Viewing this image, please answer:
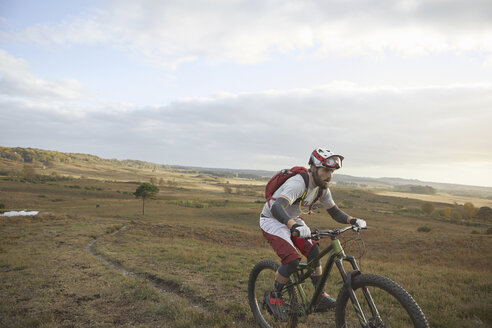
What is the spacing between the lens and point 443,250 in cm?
2075

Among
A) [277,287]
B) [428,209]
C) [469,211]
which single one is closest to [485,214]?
[469,211]

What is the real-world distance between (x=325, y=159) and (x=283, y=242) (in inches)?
64.0

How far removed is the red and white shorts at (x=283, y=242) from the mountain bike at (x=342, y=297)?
13.6 inches

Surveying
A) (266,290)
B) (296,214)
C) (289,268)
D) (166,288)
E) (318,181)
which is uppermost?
(318,181)

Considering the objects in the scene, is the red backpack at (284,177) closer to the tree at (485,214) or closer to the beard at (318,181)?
the beard at (318,181)

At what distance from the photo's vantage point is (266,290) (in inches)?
216

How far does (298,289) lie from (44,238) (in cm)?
2106

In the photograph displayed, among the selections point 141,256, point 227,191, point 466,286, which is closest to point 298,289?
point 466,286

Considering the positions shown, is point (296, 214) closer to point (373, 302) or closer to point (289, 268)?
point (289, 268)

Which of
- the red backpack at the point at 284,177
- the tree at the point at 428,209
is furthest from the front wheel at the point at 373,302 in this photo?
the tree at the point at 428,209

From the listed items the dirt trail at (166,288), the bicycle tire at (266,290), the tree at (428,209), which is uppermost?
the bicycle tire at (266,290)

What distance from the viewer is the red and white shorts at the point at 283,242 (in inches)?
A: 181

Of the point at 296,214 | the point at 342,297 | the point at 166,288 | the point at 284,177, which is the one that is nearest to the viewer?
the point at 342,297

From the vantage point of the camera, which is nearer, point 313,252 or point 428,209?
point 313,252
